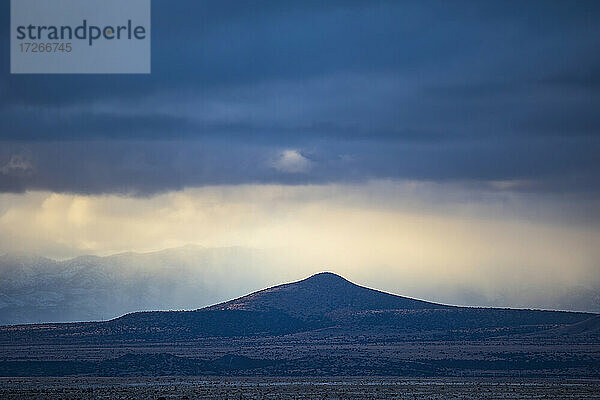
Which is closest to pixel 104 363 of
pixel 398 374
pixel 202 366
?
pixel 202 366

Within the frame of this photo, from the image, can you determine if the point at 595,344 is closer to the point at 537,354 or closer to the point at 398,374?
the point at 537,354

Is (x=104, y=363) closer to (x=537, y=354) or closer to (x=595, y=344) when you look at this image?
(x=537, y=354)

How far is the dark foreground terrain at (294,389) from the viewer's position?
336 ft

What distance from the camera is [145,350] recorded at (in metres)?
184

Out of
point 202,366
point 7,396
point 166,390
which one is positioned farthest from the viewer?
point 202,366

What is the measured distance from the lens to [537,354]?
172 meters

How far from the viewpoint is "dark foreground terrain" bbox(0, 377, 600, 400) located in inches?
4035

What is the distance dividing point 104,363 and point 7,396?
60.6 metres

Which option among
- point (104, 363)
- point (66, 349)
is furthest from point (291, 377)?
point (66, 349)

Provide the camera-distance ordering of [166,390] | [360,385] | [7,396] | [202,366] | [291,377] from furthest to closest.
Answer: [202,366] → [291,377] → [360,385] → [166,390] → [7,396]

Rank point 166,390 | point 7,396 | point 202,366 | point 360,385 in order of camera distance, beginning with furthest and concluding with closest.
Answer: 1. point 202,366
2. point 360,385
3. point 166,390
4. point 7,396

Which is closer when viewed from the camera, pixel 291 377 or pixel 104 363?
pixel 291 377

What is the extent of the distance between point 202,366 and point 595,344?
83.4 metres

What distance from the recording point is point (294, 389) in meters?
113
